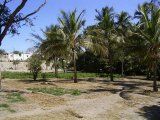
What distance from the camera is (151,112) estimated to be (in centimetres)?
1777

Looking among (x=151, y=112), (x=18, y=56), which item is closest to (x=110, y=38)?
(x=151, y=112)

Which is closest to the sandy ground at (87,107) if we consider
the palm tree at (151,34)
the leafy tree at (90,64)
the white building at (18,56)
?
the palm tree at (151,34)

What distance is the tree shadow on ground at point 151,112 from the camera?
1690 centimetres

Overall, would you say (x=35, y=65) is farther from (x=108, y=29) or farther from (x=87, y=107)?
(x=87, y=107)

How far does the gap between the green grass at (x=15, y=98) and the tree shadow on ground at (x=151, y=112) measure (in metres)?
5.71

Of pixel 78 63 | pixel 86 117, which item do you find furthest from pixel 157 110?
pixel 78 63

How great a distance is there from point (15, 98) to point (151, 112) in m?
6.62

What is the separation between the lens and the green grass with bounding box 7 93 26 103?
56.1ft

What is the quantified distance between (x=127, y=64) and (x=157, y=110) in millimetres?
31726

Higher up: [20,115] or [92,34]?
[92,34]

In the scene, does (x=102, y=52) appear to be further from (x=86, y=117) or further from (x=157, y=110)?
(x=86, y=117)

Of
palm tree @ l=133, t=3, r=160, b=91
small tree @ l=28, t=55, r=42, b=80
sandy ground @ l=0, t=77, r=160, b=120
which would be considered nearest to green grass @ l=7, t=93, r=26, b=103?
sandy ground @ l=0, t=77, r=160, b=120

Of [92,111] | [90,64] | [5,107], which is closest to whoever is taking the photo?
[5,107]

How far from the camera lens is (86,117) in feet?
49.0
